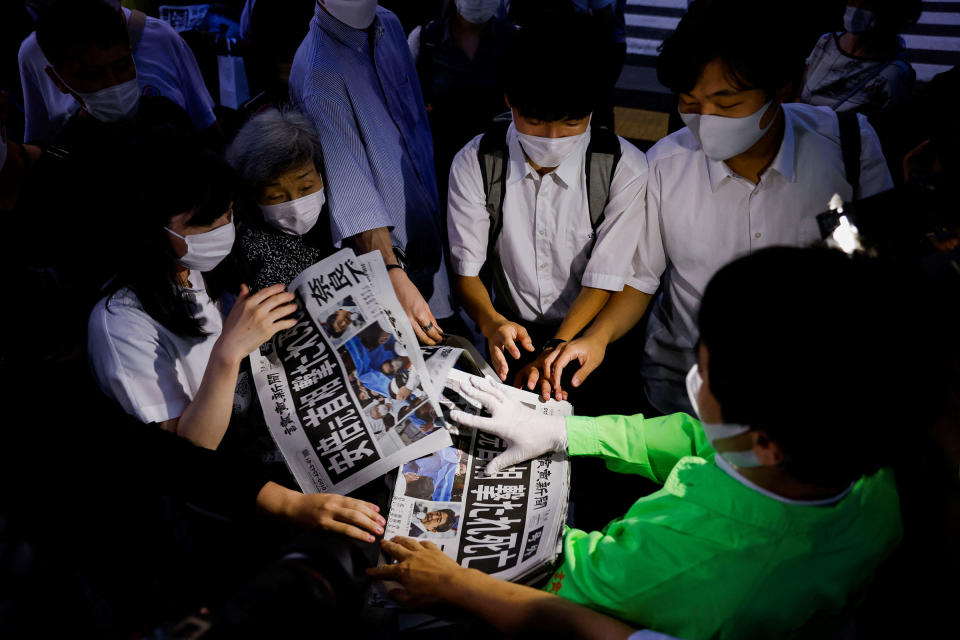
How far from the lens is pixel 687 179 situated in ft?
4.82

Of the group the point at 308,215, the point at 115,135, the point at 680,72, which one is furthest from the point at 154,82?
the point at 680,72

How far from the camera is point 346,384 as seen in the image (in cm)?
125

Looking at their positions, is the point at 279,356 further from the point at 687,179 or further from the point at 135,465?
the point at 687,179

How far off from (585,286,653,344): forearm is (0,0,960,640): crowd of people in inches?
0.4

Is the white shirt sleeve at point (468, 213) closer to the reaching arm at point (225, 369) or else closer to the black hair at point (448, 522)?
the reaching arm at point (225, 369)

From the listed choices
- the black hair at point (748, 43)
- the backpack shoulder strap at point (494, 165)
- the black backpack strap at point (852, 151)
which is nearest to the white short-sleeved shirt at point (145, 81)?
the backpack shoulder strap at point (494, 165)

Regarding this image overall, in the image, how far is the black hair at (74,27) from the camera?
5.68 feet

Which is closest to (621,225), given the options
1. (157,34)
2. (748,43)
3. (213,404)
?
(748,43)

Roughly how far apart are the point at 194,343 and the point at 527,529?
0.92 m

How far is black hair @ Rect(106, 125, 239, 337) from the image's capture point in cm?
129

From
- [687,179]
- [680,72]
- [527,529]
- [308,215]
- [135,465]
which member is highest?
[680,72]

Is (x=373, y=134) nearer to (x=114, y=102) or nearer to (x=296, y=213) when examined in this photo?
(x=296, y=213)

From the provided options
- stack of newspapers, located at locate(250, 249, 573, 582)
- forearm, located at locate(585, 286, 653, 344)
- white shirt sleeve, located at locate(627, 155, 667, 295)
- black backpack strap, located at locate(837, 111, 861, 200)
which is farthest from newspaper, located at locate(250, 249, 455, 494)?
black backpack strap, located at locate(837, 111, 861, 200)

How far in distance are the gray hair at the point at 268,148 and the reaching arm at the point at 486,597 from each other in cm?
102
